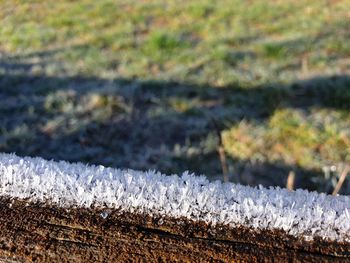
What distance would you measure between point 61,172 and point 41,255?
154mm

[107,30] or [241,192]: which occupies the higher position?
[241,192]

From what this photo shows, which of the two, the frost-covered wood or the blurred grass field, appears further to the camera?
the blurred grass field

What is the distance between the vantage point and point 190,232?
737 millimetres

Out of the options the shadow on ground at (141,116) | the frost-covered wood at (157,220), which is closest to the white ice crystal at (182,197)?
the frost-covered wood at (157,220)

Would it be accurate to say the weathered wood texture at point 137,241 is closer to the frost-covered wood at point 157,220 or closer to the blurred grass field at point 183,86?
the frost-covered wood at point 157,220

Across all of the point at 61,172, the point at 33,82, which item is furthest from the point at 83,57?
the point at 61,172

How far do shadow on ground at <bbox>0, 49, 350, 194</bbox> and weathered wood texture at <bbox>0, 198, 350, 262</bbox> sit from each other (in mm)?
2721

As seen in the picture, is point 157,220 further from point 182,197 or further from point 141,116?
point 141,116

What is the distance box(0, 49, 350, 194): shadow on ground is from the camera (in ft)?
12.1

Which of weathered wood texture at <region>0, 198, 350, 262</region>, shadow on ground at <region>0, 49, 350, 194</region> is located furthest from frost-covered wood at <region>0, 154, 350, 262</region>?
shadow on ground at <region>0, 49, 350, 194</region>

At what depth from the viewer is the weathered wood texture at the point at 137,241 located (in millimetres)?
702

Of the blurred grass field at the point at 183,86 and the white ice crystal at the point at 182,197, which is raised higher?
the white ice crystal at the point at 182,197

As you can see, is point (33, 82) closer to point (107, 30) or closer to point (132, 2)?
point (107, 30)

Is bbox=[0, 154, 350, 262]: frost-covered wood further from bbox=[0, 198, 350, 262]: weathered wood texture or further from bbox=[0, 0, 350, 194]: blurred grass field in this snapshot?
bbox=[0, 0, 350, 194]: blurred grass field
